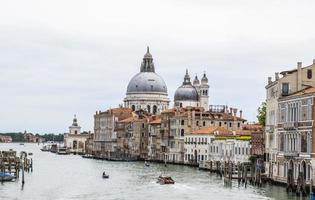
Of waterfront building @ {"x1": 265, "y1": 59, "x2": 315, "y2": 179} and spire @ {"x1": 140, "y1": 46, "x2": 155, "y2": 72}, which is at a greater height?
→ spire @ {"x1": 140, "y1": 46, "x2": 155, "y2": 72}

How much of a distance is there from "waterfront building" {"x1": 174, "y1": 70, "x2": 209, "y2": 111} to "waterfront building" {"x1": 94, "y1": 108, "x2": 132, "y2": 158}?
600 centimetres

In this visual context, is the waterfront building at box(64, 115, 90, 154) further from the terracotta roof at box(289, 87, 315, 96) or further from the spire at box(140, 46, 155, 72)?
the terracotta roof at box(289, 87, 315, 96)

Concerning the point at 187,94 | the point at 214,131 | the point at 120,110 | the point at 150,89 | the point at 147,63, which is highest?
the point at 147,63

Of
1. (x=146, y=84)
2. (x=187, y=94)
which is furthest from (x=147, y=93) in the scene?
(x=187, y=94)

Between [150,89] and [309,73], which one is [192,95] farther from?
[309,73]

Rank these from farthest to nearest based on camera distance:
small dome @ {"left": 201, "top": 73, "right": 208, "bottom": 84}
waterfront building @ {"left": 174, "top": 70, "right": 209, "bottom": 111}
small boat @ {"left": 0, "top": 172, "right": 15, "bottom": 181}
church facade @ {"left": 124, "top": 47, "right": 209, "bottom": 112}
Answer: church facade @ {"left": 124, "top": 47, "right": 209, "bottom": 112}, small dome @ {"left": 201, "top": 73, "right": 208, "bottom": 84}, waterfront building @ {"left": 174, "top": 70, "right": 209, "bottom": 111}, small boat @ {"left": 0, "top": 172, "right": 15, "bottom": 181}

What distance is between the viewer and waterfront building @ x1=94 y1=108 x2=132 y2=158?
97750mm

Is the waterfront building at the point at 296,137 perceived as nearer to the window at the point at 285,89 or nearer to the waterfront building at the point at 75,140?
the window at the point at 285,89

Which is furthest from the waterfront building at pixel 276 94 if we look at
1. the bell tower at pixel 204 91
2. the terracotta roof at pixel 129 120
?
the bell tower at pixel 204 91

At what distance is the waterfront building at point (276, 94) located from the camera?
3678 cm

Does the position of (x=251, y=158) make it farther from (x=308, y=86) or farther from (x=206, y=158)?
(x=206, y=158)

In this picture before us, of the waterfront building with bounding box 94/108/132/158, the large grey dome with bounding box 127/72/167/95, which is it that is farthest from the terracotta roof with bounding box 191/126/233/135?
the large grey dome with bounding box 127/72/167/95

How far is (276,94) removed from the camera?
38.2 metres

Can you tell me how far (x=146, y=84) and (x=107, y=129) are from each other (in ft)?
24.7
